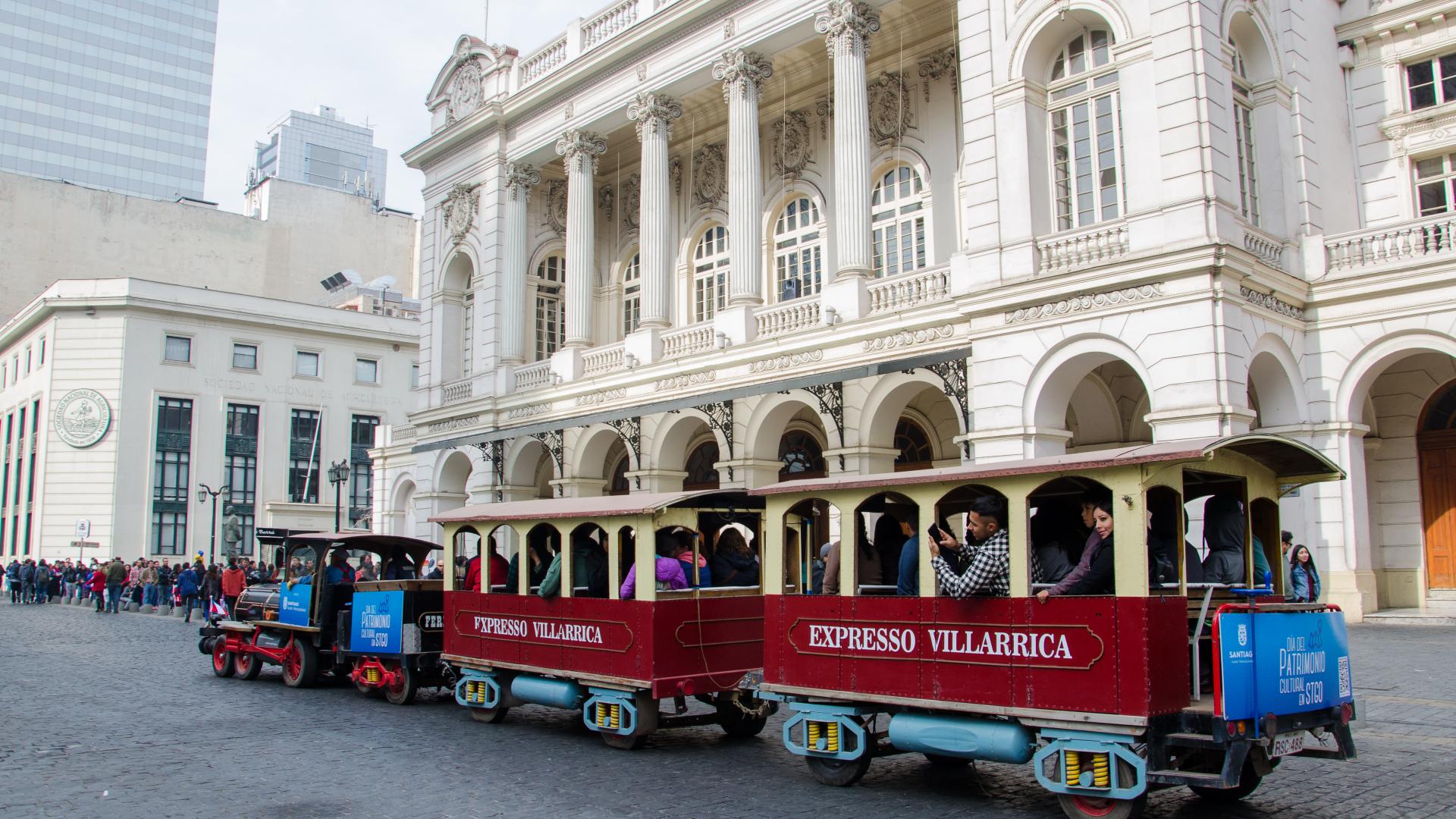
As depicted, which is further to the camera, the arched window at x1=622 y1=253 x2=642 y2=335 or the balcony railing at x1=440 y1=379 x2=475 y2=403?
the balcony railing at x1=440 y1=379 x2=475 y2=403

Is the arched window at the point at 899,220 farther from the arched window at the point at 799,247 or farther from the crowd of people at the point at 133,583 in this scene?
the crowd of people at the point at 133,583

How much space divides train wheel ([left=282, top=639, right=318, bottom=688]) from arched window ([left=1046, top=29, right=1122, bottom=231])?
13275 millimetres

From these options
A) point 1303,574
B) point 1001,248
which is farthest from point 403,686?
point 1303,574

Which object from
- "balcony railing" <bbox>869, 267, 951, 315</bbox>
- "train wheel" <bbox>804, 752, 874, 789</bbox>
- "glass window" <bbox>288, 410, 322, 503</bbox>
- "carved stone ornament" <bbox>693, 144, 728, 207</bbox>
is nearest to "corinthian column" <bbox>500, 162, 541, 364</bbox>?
"carved stone ornament" <bbox>693, 144, 728, 207</bbox>

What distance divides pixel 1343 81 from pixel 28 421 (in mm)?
54495

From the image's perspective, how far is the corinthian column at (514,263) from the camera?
30625 mm

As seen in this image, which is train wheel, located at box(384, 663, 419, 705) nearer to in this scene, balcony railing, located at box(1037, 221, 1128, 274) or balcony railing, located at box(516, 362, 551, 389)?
balcony railing, located at box(1037, 221, 1128, 274)

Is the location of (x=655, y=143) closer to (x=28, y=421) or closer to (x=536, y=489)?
(x=536, y=489)

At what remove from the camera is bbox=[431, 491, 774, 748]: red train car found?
11.2 meters

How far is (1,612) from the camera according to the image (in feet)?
117

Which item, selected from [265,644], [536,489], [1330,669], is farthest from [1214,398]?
[536,489]

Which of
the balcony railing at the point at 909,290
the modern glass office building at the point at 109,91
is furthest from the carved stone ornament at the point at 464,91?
the modern glass office building at the point at 109,91

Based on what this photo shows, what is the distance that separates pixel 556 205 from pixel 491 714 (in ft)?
71.0

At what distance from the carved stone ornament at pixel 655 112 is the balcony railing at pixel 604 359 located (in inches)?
197
